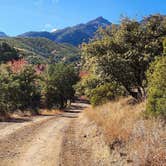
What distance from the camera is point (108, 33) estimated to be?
30.9m

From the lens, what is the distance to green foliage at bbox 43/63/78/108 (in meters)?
60.6

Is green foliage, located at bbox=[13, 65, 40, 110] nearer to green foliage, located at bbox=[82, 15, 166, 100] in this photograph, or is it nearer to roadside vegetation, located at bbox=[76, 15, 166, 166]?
roadside vegetation, located at bbox=[76, 15, 166, 166]

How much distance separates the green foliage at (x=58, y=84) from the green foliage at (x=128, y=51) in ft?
102

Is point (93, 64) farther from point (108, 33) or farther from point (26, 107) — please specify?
point (26, 107)

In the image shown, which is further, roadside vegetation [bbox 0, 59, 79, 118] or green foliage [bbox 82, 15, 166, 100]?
roadside vegetation [bbox 0, 59, 79, 118]

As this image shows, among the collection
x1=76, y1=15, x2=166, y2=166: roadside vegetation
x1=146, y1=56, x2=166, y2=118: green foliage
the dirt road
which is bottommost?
the dirt road

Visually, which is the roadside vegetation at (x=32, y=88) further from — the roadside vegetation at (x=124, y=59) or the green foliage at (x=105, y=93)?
the roadside vegetation at (x=124, y=59)

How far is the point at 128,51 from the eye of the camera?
2795 centimetres

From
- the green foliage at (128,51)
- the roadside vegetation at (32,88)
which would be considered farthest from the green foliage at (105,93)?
the roadside vegetation at (32,88)

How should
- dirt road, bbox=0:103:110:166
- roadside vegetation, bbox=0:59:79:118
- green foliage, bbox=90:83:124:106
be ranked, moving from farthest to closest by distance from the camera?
roadside vegetation, bbox=0:59:79:118, green foliage, bbox=90:83:124:106, dirt road, bbox=0:103:110:166

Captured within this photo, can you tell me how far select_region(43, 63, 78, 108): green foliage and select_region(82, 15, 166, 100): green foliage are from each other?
102 ft

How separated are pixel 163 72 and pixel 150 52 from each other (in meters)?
12.3

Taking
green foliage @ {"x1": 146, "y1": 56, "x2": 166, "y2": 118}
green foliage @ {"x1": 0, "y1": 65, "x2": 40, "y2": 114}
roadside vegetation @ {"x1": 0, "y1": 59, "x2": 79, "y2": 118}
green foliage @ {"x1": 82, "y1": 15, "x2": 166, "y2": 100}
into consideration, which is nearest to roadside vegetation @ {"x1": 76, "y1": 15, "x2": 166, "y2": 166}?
green foliage @ {"x1": 82, "y1": 15, "x2": 166, "y2": 100}

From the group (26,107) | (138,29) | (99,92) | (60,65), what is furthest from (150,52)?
(60,65)
